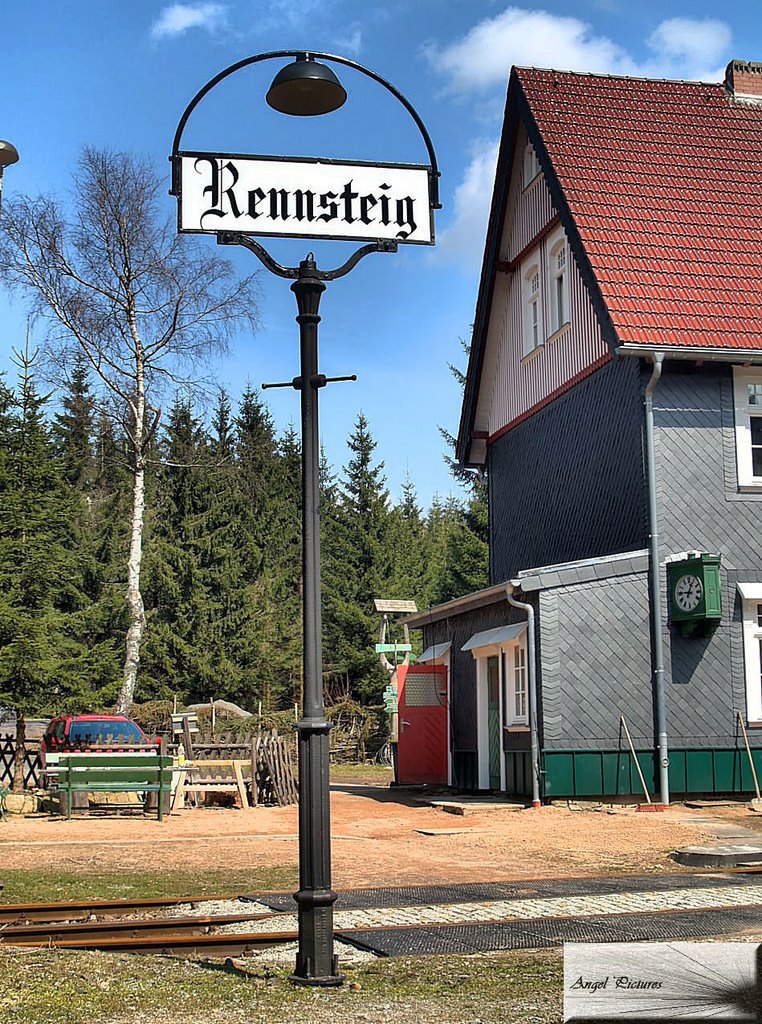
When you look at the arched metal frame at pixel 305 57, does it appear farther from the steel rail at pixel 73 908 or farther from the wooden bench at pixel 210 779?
the wooden bench at pixel 210 779

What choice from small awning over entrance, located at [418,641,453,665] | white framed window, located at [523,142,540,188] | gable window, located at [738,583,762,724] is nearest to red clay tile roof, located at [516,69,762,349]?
white framed window, located at [523,142,540,188]

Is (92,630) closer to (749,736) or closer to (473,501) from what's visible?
(473,501)

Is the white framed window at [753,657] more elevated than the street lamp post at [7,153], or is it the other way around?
the street lamp post at [7,153]

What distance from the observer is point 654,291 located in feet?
68.2

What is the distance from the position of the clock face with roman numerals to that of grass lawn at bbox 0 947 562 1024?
12.1 metres

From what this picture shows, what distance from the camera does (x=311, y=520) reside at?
729 cm

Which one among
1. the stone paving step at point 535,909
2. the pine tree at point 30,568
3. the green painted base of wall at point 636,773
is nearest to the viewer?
the stone paving step at point 535,909

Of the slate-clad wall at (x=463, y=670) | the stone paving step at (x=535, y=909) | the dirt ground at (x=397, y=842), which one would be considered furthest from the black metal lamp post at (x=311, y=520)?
the slate-clad wall at (x=463, y=670)

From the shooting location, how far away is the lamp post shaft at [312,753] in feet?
22.5

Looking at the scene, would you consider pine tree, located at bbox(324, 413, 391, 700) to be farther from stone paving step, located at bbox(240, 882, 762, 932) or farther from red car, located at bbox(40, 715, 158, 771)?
stone paving step, located at bbox(240, 882, 762, 932)

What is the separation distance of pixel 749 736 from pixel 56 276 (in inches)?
880

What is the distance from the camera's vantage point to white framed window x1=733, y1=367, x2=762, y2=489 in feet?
67.1

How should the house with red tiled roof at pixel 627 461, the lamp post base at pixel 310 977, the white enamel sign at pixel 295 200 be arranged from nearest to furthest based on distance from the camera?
the lamp post base at pixel 310 977
the white enamel sign at pixel 295 200
the house with red tiled roof at pixel 627 461

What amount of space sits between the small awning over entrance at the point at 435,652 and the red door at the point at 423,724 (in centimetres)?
21
